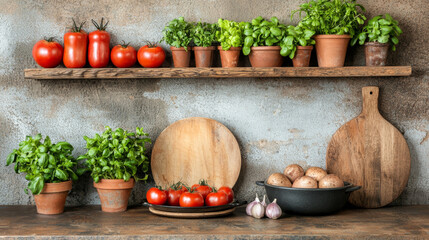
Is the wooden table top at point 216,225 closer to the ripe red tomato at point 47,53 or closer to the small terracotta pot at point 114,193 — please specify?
the small terracotta pot at point 114,193

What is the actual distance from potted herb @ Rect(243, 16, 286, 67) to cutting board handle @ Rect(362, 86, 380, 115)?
51cm

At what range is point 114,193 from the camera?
2428 mm

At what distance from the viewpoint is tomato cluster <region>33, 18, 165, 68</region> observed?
2492 millimetres

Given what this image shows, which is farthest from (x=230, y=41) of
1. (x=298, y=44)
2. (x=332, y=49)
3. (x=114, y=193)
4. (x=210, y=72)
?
(x=114, y=193)

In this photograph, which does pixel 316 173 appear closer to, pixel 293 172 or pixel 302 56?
pixel 293 172

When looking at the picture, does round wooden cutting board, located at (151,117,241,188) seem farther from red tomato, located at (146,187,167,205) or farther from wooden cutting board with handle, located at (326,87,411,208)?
wooden cutting board with handle, located at (326,87,411,208)

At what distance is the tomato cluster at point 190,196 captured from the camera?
2.30 meters

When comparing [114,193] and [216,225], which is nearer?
[216,225]

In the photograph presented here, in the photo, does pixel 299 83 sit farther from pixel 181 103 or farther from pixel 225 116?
pixel 181 103

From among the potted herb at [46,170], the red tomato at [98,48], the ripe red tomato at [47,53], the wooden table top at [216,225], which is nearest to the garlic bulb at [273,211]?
the wooden table top at [216,225]

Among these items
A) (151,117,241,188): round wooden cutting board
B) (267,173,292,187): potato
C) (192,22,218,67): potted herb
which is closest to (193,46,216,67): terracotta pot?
(192,22,218,67): potted herb

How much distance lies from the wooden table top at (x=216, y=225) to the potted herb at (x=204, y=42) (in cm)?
80

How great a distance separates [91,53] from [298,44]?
1.07 m

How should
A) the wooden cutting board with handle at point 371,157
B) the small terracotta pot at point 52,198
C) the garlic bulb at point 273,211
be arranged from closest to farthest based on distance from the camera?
the garlic bulb at point 273,211 < the small terracotta pot at point 52,198 < the wooden cutting board with handle at point 371,157
